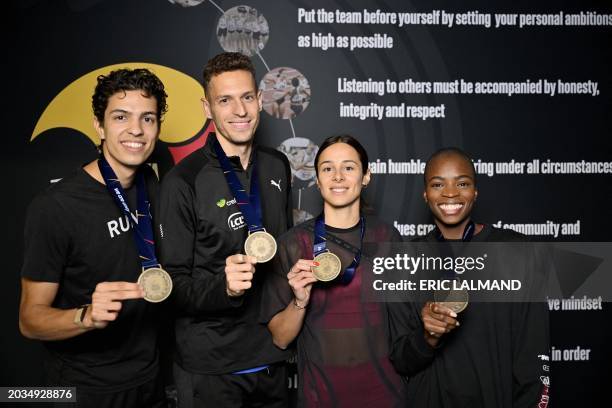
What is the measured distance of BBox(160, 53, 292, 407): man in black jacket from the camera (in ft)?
8.37

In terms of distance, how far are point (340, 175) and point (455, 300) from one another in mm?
784

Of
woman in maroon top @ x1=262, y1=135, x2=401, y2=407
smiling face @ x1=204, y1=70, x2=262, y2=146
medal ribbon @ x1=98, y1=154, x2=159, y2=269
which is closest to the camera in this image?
woman in maroon top @ x1=262, y1=135, x2=401, y2=407

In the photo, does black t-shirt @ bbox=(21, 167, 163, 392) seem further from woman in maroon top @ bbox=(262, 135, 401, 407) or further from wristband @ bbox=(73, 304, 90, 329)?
woman in maroon top @ bbox=(262, 135, 401, 407)

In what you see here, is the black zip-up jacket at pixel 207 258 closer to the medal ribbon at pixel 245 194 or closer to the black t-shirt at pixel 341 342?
the medal ribbon at pixel 245 194

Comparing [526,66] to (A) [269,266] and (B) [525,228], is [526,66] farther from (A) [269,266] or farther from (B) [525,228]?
(A) [269,266]

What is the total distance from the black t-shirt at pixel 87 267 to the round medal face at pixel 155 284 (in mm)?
280

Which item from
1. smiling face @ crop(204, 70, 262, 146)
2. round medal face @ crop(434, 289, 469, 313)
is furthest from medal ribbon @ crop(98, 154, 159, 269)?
round medal face @ crop(434, 289, 469, 313)

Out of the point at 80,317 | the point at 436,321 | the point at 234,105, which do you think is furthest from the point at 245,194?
the point at 436,321

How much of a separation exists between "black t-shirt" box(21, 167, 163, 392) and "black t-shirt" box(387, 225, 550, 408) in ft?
4.25

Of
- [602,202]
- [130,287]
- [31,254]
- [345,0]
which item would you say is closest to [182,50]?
[345,0]

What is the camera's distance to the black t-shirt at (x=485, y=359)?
7.66 ft

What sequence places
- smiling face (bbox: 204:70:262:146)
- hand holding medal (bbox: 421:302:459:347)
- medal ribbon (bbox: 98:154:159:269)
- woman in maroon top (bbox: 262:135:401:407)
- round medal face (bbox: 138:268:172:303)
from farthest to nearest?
smiling face (bbox: 204:70:262:146), medal ribbon (bbox: 98:154:159:269), woman in maroon top (bbox: 262:135:401:407), round medal face (bbox: 138:268:172:303), hand holding medal (bbox: 421:302:459:347)

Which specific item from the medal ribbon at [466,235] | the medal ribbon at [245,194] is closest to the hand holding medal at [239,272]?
the medal ribbon at [245,194]

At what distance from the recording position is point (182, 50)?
3689mm
